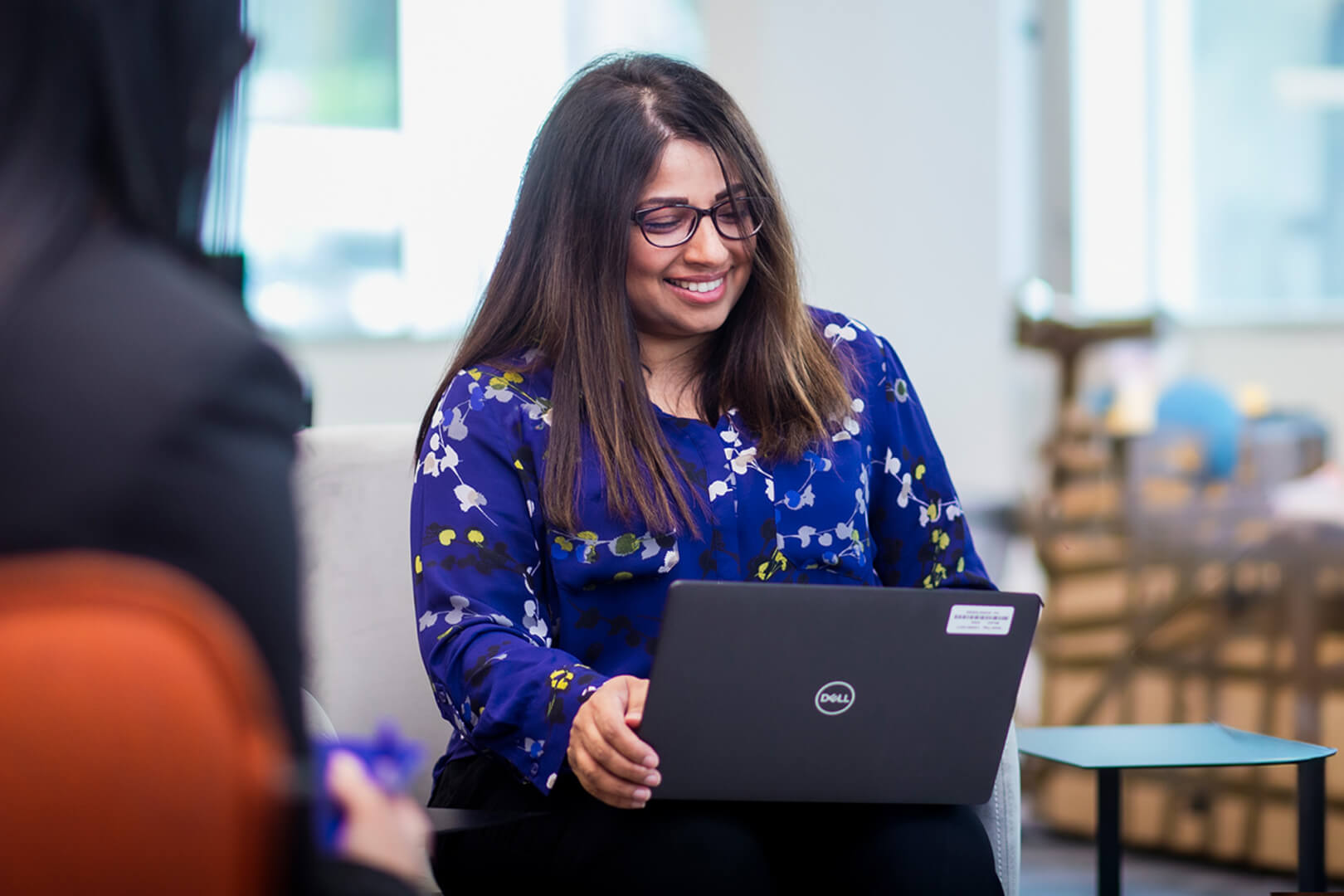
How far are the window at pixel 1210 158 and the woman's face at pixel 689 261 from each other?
370cm

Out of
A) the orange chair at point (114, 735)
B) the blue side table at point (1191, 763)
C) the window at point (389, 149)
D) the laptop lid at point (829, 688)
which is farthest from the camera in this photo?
the window at point (389, 149)

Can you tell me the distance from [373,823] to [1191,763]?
991 millimetres

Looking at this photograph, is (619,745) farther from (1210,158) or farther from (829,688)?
(1210,158)

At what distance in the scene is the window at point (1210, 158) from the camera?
4.95m

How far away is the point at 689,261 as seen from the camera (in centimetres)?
148

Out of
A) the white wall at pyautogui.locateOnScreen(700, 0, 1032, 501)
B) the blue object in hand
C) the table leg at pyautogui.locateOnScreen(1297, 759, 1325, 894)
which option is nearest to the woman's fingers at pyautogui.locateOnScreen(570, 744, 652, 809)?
the blue object in hand

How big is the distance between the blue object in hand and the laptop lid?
14.0 inches

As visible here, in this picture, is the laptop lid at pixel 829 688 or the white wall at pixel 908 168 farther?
the white wall at pixel 908 168

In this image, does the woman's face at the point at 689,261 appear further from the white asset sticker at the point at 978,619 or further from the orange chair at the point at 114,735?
the orange chair at the point at 114,735

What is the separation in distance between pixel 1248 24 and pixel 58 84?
518 cm

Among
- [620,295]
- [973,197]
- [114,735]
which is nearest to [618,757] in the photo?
[620,295]

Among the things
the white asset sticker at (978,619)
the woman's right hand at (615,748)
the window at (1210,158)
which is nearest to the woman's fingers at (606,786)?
the woman's right hand at (615,748)

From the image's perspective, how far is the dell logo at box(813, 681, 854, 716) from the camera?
3.67 feet

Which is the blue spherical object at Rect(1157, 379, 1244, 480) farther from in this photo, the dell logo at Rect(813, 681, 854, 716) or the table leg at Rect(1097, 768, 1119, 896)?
the dell logo at Rect(813, 681, 854, 716)
